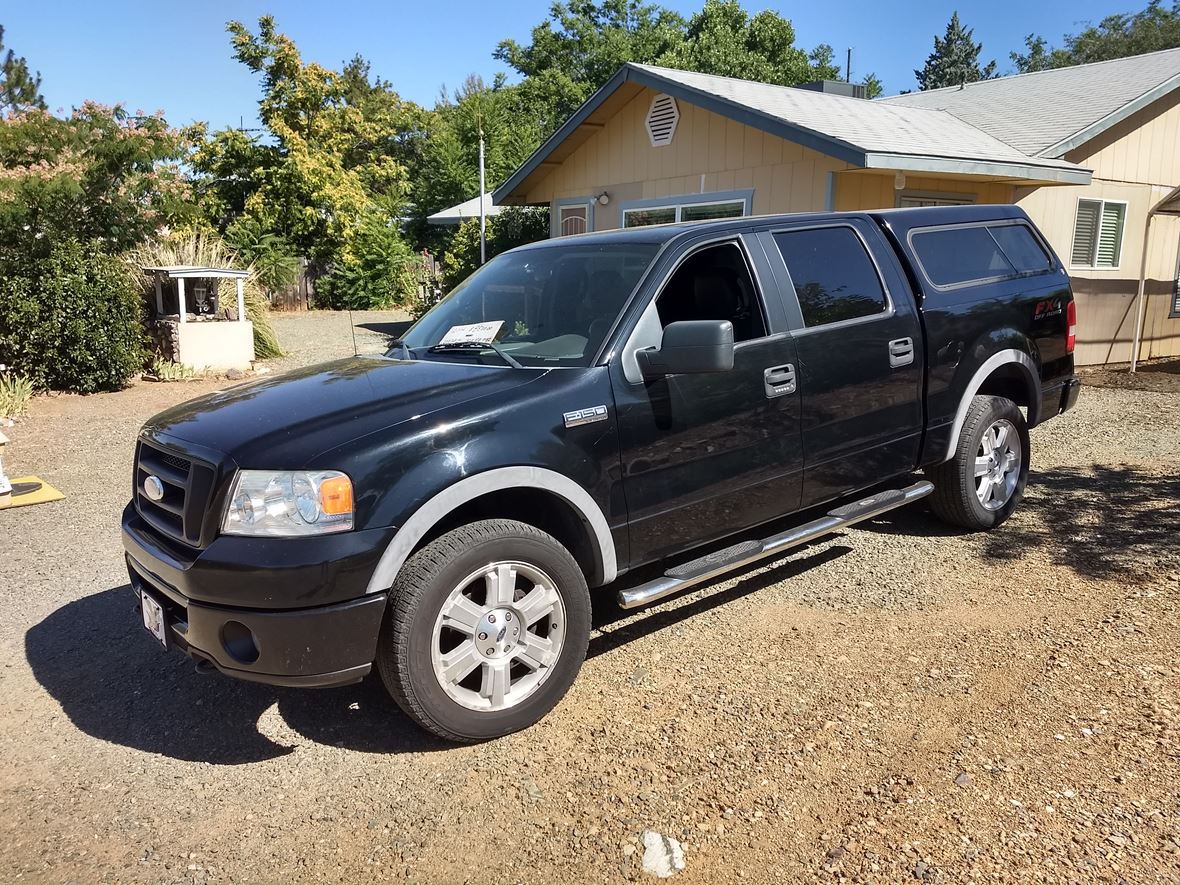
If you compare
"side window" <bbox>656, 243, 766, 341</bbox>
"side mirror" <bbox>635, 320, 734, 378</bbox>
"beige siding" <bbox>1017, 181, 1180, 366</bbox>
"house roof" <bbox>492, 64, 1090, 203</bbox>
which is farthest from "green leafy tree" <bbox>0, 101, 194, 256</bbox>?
"beige siding" <bbox>1017, 181, 1180, 366</bbox>

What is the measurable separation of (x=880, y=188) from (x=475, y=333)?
860 cm

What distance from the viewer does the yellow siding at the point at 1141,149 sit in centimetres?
1321

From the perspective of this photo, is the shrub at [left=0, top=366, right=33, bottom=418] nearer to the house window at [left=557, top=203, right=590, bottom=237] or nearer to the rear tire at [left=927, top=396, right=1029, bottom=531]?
the house window at [left=557, top=203, right=590, bottom=237]

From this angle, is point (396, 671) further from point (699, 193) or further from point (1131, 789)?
point (699, 193)

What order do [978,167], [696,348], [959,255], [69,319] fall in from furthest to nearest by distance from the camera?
[69,319] < [978,167] < [959,255] < [696,348]

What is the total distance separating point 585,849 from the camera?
292 cm

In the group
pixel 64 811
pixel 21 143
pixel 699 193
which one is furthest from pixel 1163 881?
pixel 21 143

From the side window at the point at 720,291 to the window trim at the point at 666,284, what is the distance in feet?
0.06

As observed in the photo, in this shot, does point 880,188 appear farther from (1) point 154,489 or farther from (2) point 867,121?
(1) point 154,489

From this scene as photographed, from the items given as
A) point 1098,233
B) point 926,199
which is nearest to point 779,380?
point 926,199

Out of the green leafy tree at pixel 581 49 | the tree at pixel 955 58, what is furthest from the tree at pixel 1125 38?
the green leafy tree at pixel 581 49

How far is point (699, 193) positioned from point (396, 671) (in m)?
11.1

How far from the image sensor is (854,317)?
190 inches

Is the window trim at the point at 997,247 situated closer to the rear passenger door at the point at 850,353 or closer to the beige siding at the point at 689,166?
the rear passenger door at the point at 850,353
